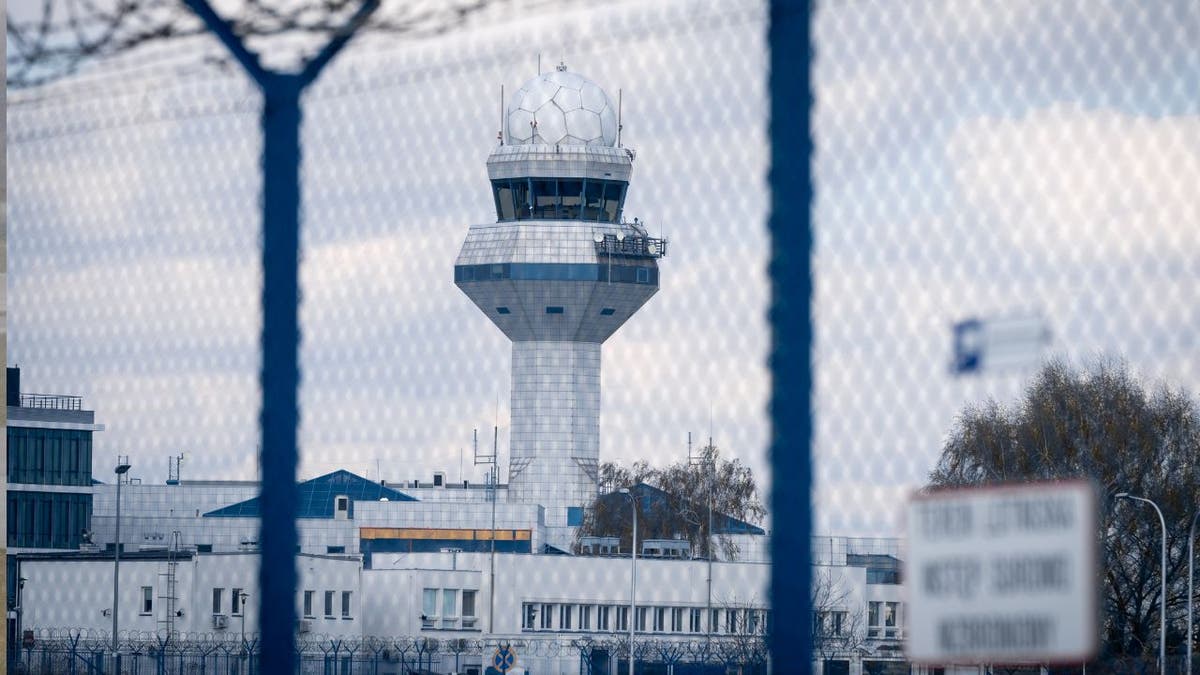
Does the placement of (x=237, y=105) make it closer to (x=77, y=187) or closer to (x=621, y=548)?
(x=77, y=187)

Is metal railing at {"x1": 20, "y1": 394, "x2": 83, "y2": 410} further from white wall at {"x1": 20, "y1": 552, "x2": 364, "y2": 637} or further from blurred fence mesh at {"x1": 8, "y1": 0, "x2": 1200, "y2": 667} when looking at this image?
white wall at {"x1": 20, "y1": 552, "x2": 364, "y2": 637}

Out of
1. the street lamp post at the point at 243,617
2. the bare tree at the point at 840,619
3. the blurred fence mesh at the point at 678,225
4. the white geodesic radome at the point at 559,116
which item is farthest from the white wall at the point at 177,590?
the white geodesic radome at the point at 559,116

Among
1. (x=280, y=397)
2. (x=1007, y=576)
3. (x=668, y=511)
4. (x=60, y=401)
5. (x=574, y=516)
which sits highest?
(x=574, y=516)

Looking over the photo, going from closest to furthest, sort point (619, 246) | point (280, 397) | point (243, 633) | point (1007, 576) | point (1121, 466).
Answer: point (1007, 576) < point (280, 397) < point (243, 633) < point (1121, 466) < point (619, 246)

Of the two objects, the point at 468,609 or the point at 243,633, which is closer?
the point at 243,633

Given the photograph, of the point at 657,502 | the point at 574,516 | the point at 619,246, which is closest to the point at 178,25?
the point at 657,502

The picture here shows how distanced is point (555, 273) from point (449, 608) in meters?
46.1

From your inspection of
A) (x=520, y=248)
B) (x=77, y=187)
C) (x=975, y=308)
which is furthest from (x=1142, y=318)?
(x=520, y=248)

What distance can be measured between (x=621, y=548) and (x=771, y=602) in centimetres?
4030

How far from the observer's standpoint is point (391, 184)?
606 cm

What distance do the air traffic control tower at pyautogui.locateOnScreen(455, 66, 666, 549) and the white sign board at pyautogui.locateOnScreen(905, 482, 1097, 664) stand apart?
51.4 m

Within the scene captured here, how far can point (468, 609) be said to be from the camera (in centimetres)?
1756

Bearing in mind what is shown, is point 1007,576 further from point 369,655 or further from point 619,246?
point 619,246

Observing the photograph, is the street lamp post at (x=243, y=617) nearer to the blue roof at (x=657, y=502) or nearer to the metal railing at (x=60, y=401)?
the metal railing at (x=60, y=401)
